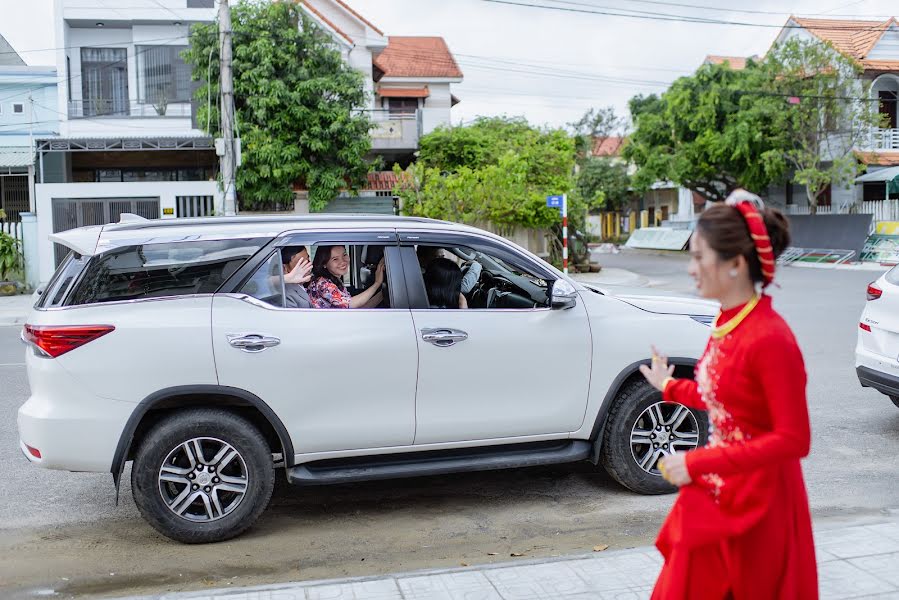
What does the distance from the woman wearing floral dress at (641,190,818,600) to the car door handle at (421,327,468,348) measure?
285 centimetres

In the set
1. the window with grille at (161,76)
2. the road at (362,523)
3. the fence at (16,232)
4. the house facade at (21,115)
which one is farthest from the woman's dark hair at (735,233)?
the house facade at (21,115)

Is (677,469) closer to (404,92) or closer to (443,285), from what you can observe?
(443,285)

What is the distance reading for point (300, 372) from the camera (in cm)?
518

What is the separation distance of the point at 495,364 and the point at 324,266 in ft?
4.92

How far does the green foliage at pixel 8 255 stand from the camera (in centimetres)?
2288

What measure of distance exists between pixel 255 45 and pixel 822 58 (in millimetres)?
22182

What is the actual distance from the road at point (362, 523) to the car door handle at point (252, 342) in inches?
45.6

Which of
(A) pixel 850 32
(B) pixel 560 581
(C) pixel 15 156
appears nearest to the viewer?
(B) pixel 560 581

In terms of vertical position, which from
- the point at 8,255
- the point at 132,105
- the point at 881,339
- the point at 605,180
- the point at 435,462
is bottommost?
the point at 435,462

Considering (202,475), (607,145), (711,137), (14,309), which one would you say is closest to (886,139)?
(711,137)

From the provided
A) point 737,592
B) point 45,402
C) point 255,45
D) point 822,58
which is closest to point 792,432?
point 737,592

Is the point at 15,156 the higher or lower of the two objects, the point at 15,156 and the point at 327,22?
the lower

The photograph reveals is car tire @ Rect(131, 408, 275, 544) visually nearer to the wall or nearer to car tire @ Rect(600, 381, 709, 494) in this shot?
car tire @ Rect(600, 381, 709, 494)

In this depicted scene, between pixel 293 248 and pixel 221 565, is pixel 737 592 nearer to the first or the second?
pixel 221 565
